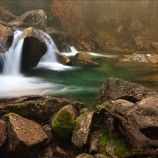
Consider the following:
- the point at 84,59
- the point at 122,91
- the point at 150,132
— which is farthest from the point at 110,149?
the point at 84,59

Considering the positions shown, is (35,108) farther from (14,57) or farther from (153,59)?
(153,59)

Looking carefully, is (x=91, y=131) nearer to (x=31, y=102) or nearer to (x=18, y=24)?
(x=31, y=102)

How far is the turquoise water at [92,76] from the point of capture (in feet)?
Answer: 43.1

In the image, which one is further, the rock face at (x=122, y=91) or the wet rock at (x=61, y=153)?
the rock face at (x=122, y=91)

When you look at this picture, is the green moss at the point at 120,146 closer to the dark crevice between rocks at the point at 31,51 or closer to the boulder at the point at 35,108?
the boulder at the point at 35,108

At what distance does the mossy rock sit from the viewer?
751 cm

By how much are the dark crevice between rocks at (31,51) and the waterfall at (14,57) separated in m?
0.29

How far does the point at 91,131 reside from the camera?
7383 mm

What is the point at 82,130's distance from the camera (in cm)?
731

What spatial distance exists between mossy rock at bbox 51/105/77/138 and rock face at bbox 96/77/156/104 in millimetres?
1756

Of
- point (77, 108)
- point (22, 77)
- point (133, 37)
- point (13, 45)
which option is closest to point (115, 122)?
point (77, 108)

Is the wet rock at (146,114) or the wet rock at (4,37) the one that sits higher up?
the wet rock at (4,37)

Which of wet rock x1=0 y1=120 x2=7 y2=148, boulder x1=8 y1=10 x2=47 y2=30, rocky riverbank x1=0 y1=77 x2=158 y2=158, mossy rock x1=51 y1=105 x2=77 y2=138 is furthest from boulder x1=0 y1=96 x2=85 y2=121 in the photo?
boulder x1=8 y1=10 x2=47 y2=30

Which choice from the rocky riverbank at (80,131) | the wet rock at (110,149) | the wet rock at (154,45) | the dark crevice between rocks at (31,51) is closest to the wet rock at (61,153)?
the rocky riverbank at (80,131)
